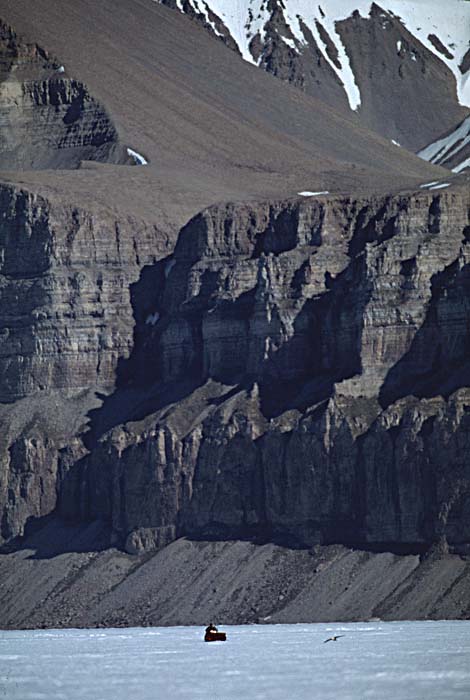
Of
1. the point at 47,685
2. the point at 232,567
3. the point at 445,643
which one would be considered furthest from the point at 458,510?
the point at 47,685

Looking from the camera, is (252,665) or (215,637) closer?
(252,665)

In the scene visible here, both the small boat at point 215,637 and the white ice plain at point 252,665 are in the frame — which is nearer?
the white ice plain at point 252,665

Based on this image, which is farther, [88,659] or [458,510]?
[458,510]

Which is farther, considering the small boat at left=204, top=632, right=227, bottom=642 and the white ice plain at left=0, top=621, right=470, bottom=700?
the small boat at left=204, top=632, right=227, bottom=642

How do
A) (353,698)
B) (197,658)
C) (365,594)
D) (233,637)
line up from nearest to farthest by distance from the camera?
(353,698) → (197,658) → (233,637) → (365,594)

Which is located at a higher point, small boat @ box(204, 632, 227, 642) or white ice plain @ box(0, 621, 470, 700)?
white ice plain @ box(0, 621, 470, 700)

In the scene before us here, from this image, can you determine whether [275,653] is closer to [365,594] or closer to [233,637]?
[233,637]

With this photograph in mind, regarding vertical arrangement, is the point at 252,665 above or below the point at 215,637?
above

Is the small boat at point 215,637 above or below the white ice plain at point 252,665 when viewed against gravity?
below
